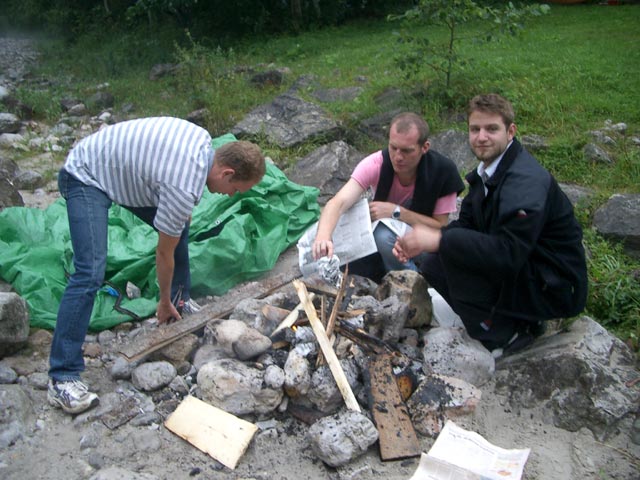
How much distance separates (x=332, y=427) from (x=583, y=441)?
1.25 metres

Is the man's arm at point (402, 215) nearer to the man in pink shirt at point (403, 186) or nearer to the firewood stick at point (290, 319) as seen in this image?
the man in pink shirt at point (403, 186)

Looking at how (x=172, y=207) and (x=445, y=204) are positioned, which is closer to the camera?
(x=172, y=207)

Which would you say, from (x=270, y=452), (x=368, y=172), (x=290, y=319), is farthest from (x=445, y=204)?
(x=270, y=452)

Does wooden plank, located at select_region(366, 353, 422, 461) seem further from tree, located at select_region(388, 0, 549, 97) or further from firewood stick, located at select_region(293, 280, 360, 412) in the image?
tree, located at select_region(388, 0, 549, 97)

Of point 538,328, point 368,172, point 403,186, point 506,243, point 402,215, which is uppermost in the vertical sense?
point 506,243

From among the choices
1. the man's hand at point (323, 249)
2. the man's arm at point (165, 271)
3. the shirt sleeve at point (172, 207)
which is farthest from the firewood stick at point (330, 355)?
the shirt sleeve at point (172, 207)

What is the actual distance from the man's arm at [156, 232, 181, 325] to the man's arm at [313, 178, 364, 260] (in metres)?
0.85

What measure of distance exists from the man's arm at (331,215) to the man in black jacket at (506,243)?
50cm

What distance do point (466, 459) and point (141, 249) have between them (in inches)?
110

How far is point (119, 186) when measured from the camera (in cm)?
303

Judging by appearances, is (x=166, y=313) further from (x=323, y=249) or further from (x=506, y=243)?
(x=506, y=243)

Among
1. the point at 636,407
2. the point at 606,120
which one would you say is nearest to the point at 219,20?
the point at 606,120

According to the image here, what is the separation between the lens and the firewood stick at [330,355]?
2.95 meters

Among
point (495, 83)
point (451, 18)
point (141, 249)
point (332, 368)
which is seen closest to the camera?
point (332, 368)
